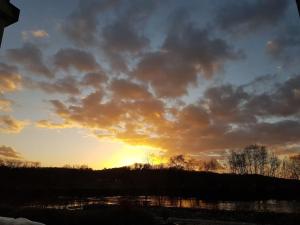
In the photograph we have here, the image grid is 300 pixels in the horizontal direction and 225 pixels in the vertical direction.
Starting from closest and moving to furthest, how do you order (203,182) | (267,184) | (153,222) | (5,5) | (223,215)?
1. (5,5)
2. (153,222)
3. (223,215)
4. (267,184)
5. (203,182)

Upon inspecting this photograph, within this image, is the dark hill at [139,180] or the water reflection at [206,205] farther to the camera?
the dark hill at [139,180]

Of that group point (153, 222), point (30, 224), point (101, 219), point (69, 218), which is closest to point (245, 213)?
point (153, 222)

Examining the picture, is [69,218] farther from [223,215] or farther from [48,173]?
[48,173]

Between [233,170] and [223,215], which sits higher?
[233,170]

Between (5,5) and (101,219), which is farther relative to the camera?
(101,219)

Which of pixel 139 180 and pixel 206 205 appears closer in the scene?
pixel 206 205

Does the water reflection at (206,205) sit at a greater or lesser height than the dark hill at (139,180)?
lesser

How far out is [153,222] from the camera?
3222 centimetres

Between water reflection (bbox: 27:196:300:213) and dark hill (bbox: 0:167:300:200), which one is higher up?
dark hill (bbox: 0:167:300:200)

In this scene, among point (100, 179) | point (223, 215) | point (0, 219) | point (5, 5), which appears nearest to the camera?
point (5, 5)

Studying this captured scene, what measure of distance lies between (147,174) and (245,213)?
117m

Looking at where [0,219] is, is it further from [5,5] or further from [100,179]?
[100,179]

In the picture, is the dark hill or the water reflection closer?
the water reflection

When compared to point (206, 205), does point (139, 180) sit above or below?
above
